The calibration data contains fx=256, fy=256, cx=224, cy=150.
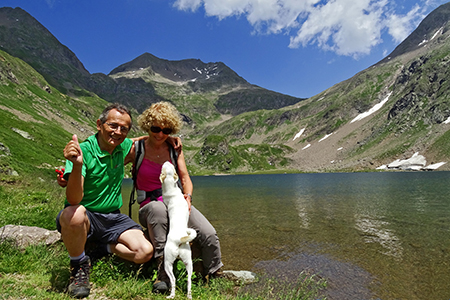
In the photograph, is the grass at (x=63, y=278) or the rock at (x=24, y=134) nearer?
the grass at (x=63, y=278)

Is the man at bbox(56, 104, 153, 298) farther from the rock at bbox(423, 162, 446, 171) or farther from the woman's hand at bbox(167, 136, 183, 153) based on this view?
the rock at bbox(423, 162, 446, 171)

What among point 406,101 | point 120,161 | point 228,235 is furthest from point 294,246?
point 406,101

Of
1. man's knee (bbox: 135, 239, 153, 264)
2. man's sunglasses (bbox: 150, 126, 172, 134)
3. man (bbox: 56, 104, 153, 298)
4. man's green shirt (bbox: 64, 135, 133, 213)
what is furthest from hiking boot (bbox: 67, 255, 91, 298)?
man's sunglasses (bbox: 150, 126, 172, 134)

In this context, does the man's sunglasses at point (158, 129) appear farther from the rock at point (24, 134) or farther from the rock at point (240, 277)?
the rock at point (24, 134)

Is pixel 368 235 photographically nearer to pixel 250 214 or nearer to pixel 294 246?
pixel 294 246

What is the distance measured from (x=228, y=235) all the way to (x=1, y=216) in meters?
11.8

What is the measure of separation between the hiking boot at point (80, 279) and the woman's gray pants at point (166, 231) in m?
1.34

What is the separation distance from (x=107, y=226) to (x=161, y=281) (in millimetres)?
1686

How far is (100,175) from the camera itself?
5312 millimetres

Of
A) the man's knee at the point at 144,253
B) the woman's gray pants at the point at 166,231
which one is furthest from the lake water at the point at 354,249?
the man's knee at the point at 144,253

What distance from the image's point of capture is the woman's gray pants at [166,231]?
18.3 ft

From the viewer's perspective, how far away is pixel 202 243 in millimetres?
6098

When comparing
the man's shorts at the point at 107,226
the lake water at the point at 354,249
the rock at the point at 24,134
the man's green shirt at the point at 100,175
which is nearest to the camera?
the man's green shirt at the point at 100,175

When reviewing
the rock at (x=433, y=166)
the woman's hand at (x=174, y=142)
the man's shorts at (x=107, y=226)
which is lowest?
the rock at (x=433, y=166)
